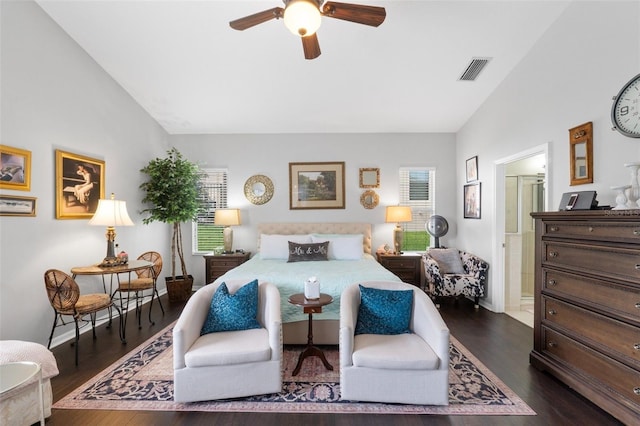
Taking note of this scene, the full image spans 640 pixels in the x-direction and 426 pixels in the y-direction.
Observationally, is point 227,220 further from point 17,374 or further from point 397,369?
point 397,369

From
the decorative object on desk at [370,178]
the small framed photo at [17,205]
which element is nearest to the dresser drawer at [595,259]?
the decorative object on desk at [370,178]

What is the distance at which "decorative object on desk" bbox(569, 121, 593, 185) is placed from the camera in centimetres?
274

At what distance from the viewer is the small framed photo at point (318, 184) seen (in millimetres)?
5602

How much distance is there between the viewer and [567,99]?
119 inches

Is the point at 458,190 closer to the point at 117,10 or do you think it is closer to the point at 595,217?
the point at 595,217

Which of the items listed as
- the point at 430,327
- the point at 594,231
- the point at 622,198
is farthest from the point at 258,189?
the point at 622,198

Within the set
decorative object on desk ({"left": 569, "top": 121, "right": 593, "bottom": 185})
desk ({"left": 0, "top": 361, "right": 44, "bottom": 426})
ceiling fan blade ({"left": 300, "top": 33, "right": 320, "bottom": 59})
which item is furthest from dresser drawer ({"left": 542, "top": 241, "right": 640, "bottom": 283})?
desk ({"left": 0, "top": 361, "right": 44, "bottom": 426})

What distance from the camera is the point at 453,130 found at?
5551 millimetres

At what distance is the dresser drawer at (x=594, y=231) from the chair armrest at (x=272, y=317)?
2540 millimetres

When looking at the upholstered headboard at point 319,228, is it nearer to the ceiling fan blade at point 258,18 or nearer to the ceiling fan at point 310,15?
the ceiling fan at point 310,15

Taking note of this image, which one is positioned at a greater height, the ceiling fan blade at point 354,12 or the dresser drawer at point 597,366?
the ceiling fan blade at point 354,12

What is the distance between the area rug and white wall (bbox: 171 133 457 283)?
2996mm

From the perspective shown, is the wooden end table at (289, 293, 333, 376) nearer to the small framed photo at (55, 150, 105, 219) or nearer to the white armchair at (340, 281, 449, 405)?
the white armchair at (340, 281, 449, 405)

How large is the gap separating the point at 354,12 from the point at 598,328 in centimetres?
302
